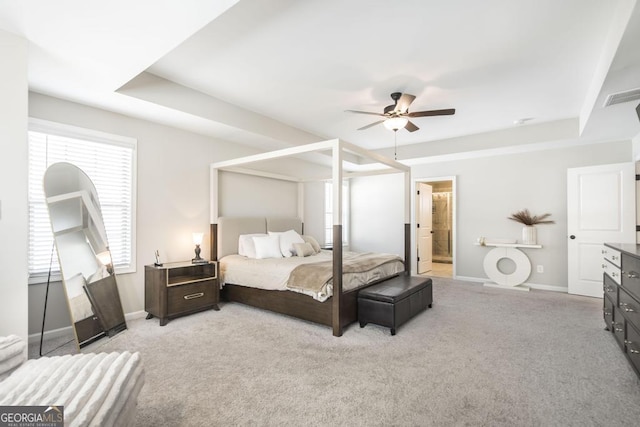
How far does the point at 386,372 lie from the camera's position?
2414mm

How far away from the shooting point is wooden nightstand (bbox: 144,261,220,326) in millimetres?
3518

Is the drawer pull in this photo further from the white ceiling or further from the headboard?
the white ceiling

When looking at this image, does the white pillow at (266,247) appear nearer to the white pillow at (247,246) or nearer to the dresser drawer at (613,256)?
the white pillow at (247,246)

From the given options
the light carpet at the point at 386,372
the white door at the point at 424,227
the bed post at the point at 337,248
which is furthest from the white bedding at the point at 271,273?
the white door at the point at 424,227

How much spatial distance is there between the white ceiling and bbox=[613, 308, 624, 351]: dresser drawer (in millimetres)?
2052

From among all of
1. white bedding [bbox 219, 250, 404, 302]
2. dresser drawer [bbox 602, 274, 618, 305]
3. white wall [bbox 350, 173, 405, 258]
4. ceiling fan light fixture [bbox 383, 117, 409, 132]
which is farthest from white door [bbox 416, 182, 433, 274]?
dresser drawer [bbox 602, 274, 618, 305]

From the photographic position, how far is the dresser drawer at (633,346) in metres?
2.20

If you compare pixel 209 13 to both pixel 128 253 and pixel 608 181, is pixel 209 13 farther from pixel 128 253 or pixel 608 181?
pixel 608 181

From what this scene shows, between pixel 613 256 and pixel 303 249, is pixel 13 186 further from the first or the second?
pixel 613 256

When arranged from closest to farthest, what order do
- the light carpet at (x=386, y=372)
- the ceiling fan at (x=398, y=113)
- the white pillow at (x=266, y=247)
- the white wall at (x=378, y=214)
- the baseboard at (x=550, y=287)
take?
the light carpet at (x=386, y=372) < the ceiling fan at (x=398, y=113) < the white pillow at (x=266, y=247) < the baseboard at (x=550, y=287) < the white wall at (x=378, y=214)

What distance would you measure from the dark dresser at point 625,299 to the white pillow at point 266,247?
12.0ft

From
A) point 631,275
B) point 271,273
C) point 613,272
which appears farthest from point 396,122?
point 613,272

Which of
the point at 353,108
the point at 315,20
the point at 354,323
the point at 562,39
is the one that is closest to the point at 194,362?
the point at 354,323

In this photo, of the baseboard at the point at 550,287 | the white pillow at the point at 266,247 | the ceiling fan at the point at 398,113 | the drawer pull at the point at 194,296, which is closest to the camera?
the ceiling fan at the point at 398,113
